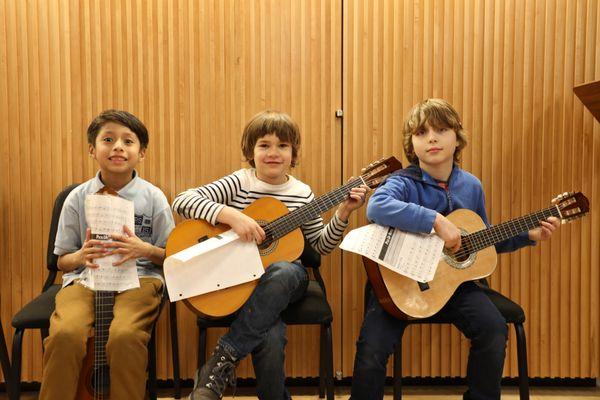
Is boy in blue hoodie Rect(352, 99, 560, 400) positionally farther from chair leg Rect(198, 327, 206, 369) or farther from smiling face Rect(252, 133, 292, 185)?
chair leg Rect(198, 327, 206, 369)

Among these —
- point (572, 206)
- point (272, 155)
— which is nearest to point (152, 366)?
point (272, 155)

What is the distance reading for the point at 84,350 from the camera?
1981mm

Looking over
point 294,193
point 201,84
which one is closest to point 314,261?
point 294,193

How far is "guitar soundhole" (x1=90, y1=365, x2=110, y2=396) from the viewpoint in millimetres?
1992

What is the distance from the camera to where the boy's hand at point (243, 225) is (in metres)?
2.19

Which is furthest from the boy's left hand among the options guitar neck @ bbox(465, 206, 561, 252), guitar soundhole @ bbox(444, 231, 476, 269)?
guitar neck @ bbox(465, 206, 561, 252)

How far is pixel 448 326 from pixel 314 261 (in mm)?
982

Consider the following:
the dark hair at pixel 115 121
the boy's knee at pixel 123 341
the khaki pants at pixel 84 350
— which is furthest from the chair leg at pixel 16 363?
the dark hair at pixel 115 121

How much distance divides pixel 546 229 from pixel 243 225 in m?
1.40

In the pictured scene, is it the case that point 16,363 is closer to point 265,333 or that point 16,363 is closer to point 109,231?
point 109,231

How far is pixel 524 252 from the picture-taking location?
2902 mm

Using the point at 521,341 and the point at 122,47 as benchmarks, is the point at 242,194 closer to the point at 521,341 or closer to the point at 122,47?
the point at 122,47

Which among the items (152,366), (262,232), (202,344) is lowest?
(152,366)

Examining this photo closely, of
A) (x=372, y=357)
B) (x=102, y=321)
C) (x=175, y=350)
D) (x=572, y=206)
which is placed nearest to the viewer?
(x=102, y=321)
